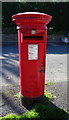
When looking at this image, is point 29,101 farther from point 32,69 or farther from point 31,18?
point 31,18

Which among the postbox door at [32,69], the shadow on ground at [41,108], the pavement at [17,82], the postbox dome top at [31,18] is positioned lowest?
the pavement at [17,82]

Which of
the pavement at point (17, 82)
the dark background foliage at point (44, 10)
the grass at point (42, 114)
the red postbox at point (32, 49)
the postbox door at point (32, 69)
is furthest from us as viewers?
the dark background foliage at point (44, 10)

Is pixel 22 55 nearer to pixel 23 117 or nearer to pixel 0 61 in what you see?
pixel 23 117

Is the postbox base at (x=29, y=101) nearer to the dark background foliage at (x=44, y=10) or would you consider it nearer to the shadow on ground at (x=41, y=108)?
the shadow on ground at (x=41, y=108)

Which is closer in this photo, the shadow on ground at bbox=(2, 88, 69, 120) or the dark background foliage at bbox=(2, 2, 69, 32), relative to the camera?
the shadow on ground at bbox=(2, 88, 69, 120)

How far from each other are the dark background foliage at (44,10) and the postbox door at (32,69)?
980 cm

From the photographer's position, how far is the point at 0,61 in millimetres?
6711

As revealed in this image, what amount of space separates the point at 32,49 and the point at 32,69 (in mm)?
370

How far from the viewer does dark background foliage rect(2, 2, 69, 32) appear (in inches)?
484

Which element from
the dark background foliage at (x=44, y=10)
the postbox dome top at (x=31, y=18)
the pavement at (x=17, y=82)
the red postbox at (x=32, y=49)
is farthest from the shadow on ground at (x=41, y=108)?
Answer: the dark background foliage at (x=44, y=10)

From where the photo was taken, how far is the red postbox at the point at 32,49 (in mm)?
2932

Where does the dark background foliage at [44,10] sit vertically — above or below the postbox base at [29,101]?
above

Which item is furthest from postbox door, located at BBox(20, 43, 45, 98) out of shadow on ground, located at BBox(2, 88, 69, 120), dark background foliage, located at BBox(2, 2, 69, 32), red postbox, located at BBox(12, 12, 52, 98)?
dark background foliage, located at BBox(2, 2, 69, 32)

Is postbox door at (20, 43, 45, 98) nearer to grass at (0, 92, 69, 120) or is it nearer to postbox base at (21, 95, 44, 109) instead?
postbox base at (21, 95, 44, 109)
